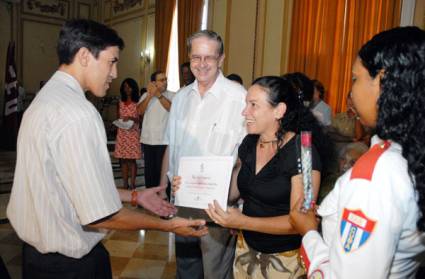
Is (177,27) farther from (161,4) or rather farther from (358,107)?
(358,107)

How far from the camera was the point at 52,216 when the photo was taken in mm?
1183

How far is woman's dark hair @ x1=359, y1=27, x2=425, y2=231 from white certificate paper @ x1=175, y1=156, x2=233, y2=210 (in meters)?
0.83

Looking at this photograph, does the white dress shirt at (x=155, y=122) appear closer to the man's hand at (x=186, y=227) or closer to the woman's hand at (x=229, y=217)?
the man's hand at (x=186, y=227)

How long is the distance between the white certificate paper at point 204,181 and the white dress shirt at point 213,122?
0.40m

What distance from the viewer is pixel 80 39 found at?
4.10 ft

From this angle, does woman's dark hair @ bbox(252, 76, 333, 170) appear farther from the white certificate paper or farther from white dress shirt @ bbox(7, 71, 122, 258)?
white dress shirt @ bbox(7, 71, 122, 258)

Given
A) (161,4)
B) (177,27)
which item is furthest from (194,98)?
(161,4)

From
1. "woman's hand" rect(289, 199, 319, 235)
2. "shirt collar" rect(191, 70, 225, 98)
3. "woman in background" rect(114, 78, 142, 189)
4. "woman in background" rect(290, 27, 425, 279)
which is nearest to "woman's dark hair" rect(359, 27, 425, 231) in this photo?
"woman in background" rect(290, 27, 425, 279)

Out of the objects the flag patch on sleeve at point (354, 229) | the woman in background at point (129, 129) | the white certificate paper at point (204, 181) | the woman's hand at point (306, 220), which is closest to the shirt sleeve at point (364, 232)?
the flag patch on sleeve at point (354, 229)

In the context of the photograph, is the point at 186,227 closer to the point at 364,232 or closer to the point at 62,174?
the point at 62,174

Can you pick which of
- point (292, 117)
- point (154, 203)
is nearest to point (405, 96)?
point (292, 117)

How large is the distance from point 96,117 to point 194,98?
1074mm

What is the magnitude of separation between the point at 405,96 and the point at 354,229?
314 millimetres

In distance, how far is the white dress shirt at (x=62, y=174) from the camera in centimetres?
112
